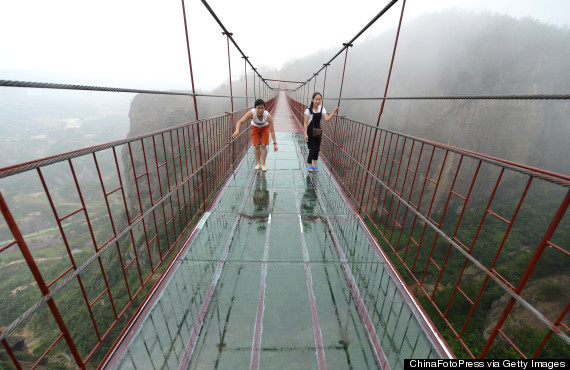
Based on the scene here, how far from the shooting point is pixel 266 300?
281 cm

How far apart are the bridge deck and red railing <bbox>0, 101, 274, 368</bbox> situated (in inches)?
18.3

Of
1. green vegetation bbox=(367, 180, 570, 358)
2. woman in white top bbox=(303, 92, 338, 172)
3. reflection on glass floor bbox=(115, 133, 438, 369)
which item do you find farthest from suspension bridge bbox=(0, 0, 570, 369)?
green vegetation bbox=(367, 180, 570, 358)

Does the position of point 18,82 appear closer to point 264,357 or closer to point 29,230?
point 264,357

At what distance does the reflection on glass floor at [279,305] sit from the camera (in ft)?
7.42

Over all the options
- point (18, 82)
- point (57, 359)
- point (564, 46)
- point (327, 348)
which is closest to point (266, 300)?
point (327, 348)

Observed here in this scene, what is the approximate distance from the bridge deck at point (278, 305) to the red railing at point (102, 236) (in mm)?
465

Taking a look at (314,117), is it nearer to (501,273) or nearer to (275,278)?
(275,278)

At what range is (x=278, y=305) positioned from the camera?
2.75 metres

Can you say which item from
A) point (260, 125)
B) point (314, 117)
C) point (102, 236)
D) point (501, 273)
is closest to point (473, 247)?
point (314, 117)

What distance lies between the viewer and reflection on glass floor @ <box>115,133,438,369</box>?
226cm

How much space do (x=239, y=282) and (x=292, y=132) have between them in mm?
10050

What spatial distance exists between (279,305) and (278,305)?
0.5 inches

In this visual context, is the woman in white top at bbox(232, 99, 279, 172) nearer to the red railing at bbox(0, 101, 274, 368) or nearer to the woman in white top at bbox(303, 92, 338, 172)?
the red railing at bbox(0, 101, 274, 368)

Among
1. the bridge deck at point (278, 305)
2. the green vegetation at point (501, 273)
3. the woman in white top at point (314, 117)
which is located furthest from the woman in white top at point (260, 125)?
the green vegetation at point (501, 273)
